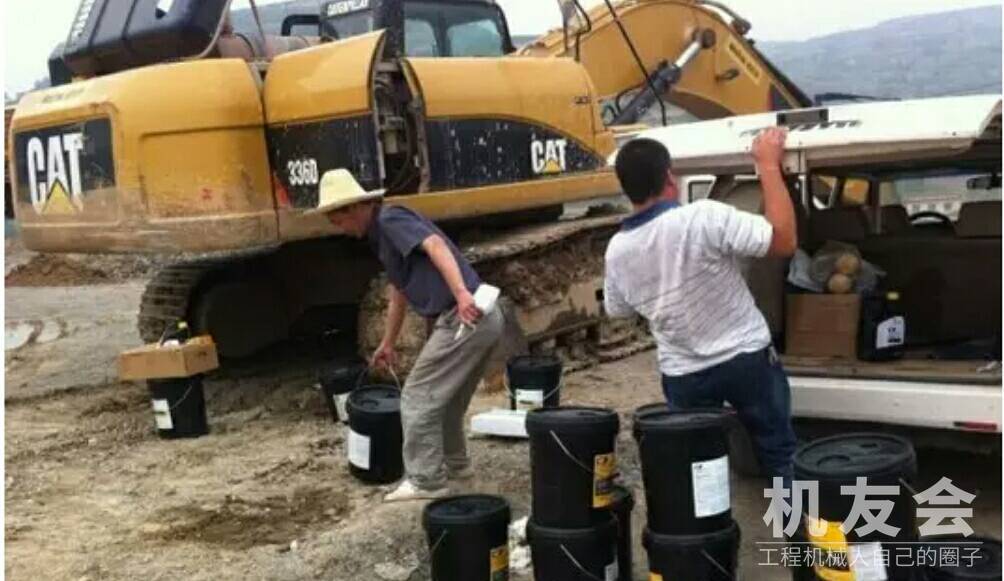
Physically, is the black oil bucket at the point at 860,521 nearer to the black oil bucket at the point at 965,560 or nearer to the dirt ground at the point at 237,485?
the black oil bucket at the point at 965,560

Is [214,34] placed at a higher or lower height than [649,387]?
higher

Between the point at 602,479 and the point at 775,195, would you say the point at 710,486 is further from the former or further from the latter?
the point at 775,195

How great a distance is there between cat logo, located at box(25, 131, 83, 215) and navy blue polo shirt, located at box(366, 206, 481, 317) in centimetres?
283

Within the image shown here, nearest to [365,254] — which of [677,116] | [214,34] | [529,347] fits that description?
[529,347]

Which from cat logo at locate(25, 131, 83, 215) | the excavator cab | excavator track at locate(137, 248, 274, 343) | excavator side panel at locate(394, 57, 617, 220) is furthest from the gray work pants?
excavator track at locate(137, 248, 274, 343)

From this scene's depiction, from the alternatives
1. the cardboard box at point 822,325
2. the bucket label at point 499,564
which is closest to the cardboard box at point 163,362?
the bucket label at point 499,564

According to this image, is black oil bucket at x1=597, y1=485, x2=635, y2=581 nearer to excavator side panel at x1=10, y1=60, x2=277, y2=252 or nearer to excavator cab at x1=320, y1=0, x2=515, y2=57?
excavator side panel at x1=10, y1=60, x2=277, y2=252

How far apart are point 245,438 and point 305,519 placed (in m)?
1.83

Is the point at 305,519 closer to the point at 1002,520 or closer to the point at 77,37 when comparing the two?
the point at 1002,520

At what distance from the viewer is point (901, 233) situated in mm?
6684

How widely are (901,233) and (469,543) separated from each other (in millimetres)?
3401

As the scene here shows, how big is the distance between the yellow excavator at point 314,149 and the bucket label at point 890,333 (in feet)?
10.4

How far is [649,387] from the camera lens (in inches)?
320

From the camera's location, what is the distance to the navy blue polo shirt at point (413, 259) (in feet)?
18.2
